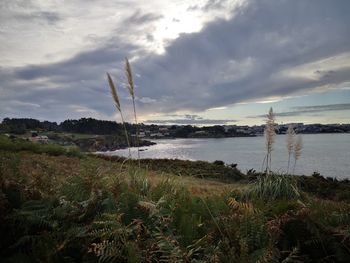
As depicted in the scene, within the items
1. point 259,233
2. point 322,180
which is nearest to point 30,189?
point 259,233

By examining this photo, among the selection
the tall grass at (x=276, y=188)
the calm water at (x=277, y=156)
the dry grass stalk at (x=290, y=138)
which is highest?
the dry grass stalk at (x=290, y=138)

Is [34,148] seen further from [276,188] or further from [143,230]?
[143,230]

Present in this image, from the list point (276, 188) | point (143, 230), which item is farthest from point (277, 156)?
point (143, 230)

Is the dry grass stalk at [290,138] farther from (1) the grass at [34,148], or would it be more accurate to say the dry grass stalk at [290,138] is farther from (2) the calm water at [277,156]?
(1) the grass at [34,148]

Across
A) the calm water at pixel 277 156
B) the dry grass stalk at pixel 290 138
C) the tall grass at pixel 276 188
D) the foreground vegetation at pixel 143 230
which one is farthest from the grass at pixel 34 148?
the foreground vegetation at pixel 143 230

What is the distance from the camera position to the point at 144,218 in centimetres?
278

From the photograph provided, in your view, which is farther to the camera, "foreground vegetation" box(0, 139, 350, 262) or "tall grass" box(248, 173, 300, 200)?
"tall grass" box(248, 173, 300, 200)

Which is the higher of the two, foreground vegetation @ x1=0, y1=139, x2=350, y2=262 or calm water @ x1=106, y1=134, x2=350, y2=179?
foreground vegetation @ x1=0, y1=139, x2=350, y2=262

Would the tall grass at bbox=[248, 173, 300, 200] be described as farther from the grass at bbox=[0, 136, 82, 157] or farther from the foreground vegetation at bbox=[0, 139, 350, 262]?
the grass at bbox=[0, 136, 82, 157]

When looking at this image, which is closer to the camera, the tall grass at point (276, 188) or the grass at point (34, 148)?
the tall grass at point (276, 188)

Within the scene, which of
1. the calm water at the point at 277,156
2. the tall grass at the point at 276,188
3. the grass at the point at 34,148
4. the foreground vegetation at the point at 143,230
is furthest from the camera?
the calm water at the point at 277,156

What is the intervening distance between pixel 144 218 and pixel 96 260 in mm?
553

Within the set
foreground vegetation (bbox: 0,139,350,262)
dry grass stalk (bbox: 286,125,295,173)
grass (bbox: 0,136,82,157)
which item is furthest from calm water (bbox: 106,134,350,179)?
grass (bbox: 0,136,82,157)

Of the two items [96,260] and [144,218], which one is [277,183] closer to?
[144,218]
